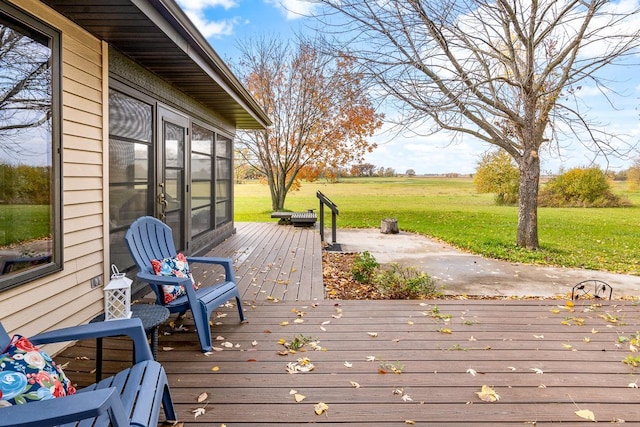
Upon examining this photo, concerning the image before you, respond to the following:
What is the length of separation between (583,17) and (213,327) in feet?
24.9

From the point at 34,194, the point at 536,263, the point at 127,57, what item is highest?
the point at 127,57

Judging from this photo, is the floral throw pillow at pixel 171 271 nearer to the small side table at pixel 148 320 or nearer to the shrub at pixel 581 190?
the small side table at pixel 148 320

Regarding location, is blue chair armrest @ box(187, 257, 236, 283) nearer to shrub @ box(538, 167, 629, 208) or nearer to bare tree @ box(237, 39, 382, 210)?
bare tree @ box(237, 39, 382, 210)

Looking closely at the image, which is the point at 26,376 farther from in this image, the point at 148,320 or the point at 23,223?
the point at 23,223

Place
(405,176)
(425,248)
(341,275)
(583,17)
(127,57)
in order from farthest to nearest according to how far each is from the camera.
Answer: (405,176) < (425,248) < (583,17) < (341,275) < (127,57)

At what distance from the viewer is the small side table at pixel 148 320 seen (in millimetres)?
2307

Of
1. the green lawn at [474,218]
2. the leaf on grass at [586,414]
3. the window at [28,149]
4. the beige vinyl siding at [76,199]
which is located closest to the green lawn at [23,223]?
the window at [28,149]

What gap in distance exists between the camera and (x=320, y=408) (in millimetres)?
2156

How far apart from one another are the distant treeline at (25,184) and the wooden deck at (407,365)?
3.48 feet

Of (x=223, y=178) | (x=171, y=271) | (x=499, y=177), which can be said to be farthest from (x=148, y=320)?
(x=499, y=177)

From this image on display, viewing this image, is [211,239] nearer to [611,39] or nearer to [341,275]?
[341,275]

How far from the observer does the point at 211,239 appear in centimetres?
730

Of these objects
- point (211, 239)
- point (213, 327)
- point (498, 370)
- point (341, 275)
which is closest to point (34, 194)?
point (213, 327)

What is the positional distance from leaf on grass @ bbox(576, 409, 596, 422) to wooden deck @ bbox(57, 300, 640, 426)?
0.03m
